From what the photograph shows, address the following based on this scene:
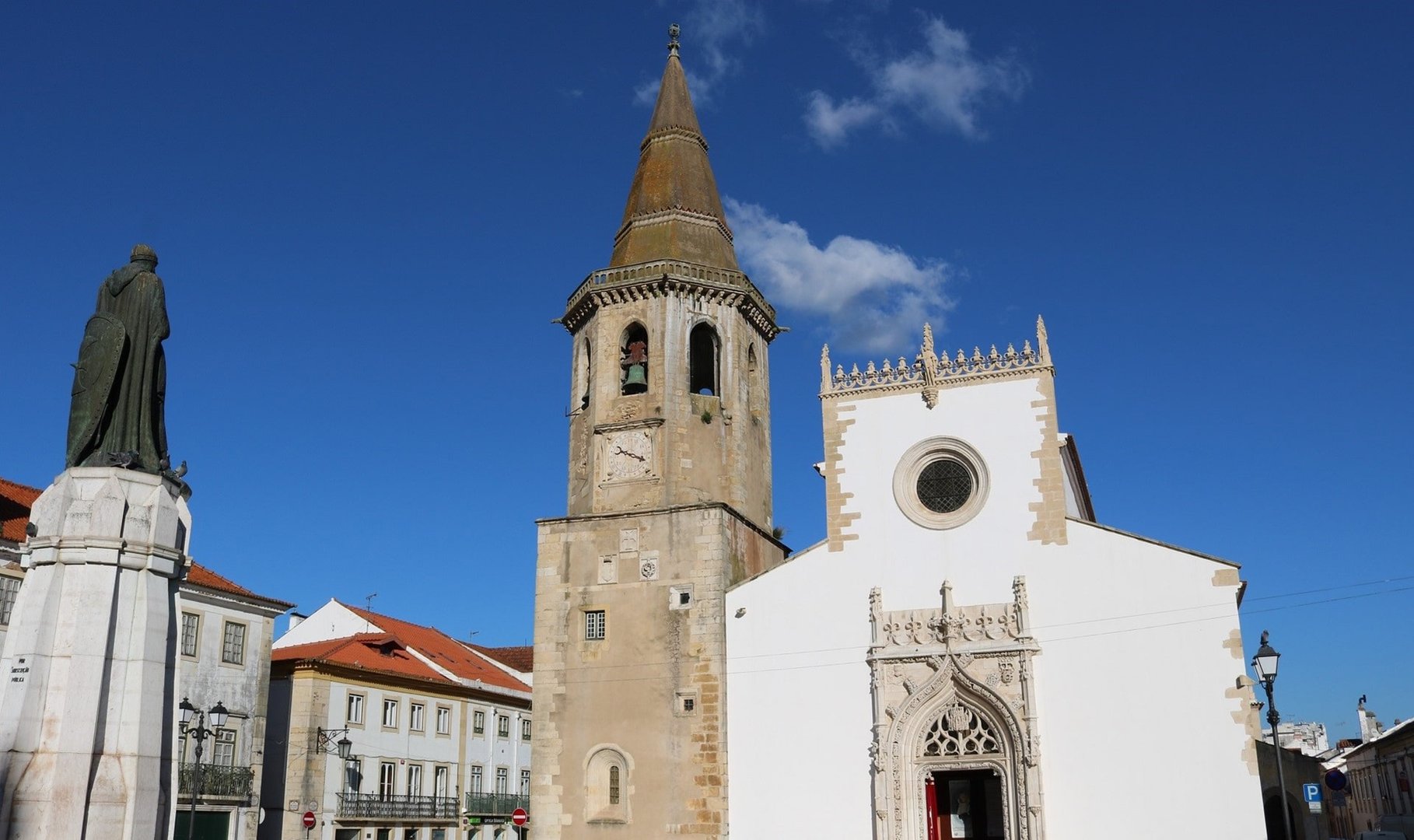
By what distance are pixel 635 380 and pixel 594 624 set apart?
16.9ft

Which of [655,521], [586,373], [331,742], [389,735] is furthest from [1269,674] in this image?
[389,735]

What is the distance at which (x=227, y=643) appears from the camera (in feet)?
101

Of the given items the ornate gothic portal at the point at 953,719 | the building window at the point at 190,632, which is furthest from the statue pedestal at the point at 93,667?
the building window at the point at 190,632

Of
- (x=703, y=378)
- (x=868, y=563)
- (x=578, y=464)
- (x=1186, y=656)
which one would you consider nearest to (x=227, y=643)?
(x=578, y=464)

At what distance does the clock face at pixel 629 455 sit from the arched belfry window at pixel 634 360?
1.05m

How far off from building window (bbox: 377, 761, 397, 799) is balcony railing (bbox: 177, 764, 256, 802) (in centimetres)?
622

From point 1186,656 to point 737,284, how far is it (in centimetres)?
1186

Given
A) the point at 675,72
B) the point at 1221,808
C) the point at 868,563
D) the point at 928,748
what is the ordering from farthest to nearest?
the point at 675,72 → the point at 868,563 → the point at 928,748 → the point at 1221,808

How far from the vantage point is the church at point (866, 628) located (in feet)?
65.2

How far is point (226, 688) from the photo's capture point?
99.8 ft

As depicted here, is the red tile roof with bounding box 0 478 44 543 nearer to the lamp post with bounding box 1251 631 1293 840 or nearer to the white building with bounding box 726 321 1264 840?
the white building with bounding box 726 321 1264 840

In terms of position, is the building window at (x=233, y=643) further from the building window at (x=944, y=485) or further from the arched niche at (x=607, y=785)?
the building window at (x=944, y=485)

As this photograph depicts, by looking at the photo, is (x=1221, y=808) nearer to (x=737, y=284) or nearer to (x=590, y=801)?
(x=590, y=801)

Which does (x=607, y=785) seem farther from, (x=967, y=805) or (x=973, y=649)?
(x=973, y=649)
